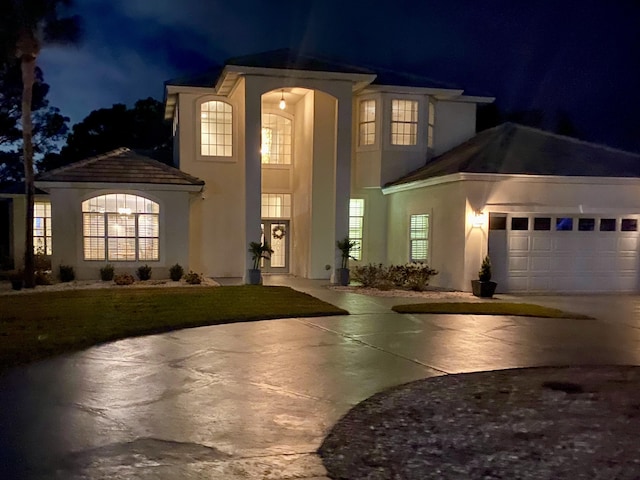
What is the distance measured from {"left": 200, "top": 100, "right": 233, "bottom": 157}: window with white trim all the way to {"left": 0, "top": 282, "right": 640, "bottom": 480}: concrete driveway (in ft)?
32.5

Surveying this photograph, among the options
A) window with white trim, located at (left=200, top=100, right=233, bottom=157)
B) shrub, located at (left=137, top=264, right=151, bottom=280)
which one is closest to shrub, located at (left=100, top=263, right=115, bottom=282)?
shrub, located at (left=137, top=264, right=151, bottom=280)

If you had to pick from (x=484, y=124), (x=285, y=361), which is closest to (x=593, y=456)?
(x=285, y=361)

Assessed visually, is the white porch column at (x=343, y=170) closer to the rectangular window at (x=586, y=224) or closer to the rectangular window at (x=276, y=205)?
the rectangular window at (x=276, y=205)

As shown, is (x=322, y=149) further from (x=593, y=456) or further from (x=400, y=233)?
(x=593, y=456)

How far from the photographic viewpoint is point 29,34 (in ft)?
50.4

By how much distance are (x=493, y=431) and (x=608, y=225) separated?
13.5 meters

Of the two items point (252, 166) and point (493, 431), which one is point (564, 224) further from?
point (493, 431)

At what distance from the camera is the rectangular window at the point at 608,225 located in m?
16.6

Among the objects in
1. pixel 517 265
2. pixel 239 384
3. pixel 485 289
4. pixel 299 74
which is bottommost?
pixel 239 384

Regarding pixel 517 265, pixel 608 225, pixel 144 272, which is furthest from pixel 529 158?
pixel 144 272

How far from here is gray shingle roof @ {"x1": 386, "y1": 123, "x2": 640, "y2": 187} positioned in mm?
16312

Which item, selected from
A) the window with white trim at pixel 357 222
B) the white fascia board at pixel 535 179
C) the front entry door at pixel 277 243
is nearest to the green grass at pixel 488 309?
the white fascia board at pixel 535 179

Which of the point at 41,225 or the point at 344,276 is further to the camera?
the point at 41,225

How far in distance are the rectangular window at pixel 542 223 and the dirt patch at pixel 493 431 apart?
9757 millimetres
